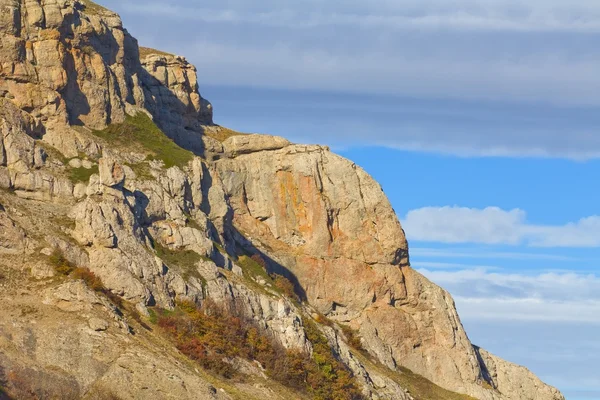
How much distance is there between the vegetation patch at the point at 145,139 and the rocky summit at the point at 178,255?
19cm

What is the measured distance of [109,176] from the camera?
96312 millimetres

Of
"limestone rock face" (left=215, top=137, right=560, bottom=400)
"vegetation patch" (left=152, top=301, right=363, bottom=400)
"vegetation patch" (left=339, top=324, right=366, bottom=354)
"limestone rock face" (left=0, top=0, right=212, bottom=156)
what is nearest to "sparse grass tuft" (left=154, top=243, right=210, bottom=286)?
"vegetation patch" (left=152, top=301, right=363, bottom=400)

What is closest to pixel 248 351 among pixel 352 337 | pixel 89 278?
pixel 89 278

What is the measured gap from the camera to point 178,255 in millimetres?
100375

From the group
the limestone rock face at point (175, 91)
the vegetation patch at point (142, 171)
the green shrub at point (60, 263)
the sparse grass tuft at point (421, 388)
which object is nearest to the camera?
the green shrub at point (60, 263)

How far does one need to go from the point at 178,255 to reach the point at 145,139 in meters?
15.7

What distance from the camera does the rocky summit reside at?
8469 cm

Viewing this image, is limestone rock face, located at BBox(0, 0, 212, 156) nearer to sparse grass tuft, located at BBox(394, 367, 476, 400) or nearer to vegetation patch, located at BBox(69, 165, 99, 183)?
vegetation patch, located at BBox(69, 165, 99, 183)

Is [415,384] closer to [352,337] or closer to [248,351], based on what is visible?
[352,337]

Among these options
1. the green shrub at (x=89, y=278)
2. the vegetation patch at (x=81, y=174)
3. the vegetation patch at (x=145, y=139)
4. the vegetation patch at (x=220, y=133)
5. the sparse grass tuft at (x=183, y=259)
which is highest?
the vegetation patch at (x=220, y=133)

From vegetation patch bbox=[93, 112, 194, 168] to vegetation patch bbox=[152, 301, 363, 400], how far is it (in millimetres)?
18126

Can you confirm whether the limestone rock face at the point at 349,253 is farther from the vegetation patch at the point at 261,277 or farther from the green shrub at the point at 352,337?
the vegetation patch at the point at 261,277

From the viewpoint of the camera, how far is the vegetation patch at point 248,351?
299 ft

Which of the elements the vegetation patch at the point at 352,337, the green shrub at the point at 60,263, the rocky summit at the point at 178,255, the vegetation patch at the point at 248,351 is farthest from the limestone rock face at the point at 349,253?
the green shrub at the point at 60,263
